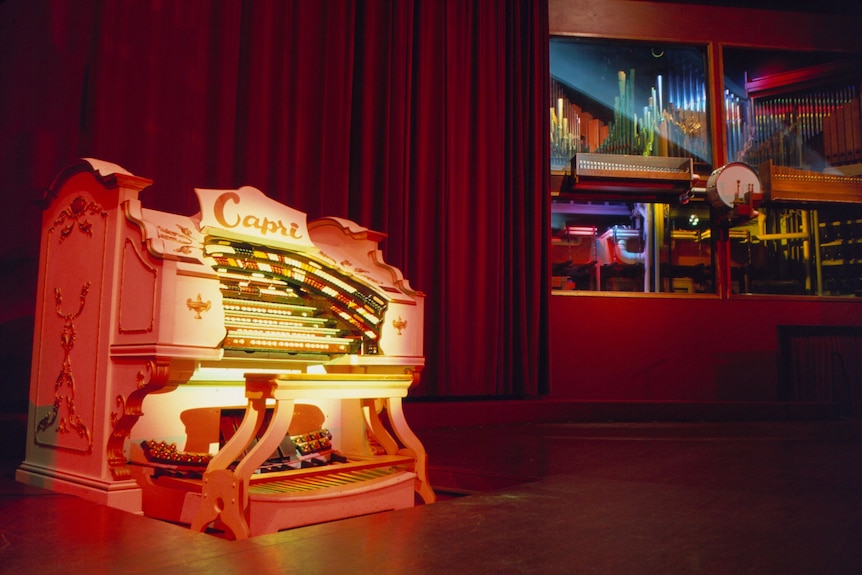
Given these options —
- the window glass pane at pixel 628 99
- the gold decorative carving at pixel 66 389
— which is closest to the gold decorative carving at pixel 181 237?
the gold decorative carving at pixel 66 389

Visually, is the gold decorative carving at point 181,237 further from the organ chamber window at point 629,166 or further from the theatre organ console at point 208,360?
the organ chamber window at point 629,166

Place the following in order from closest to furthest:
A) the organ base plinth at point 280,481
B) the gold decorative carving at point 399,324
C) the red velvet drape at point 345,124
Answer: the organ base plinth at point 280,481 < the gold decorative carving at point 399,324 < the red velvet drape at point 345,124

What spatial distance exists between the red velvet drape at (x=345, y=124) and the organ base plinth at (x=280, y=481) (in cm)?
138

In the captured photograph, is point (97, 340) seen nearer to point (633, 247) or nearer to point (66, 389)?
point (66, 389)

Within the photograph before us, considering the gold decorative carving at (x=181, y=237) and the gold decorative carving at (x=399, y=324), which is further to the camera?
the gold decorative carving at (x=399, y=324)

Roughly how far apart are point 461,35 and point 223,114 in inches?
76.0

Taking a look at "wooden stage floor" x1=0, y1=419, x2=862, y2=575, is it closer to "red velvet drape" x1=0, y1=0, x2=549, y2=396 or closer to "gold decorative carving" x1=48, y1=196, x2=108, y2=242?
"gold decorative carving" x1=48, y1=196, x2=108, y2=242

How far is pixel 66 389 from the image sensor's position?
2.14 m

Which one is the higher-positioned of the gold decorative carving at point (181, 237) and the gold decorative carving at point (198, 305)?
the gold decorative carving at point (181, 237)

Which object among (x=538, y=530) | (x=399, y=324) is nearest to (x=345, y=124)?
(x=399, y=324)

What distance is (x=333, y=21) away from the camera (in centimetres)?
411

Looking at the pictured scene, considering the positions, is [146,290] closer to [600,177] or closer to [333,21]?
[333,21]

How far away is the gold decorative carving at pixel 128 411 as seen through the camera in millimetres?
1844

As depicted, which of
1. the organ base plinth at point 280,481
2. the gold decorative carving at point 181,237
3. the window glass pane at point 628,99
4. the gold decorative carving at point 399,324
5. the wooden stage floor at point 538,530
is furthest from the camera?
the window glass pane at point 628,99
